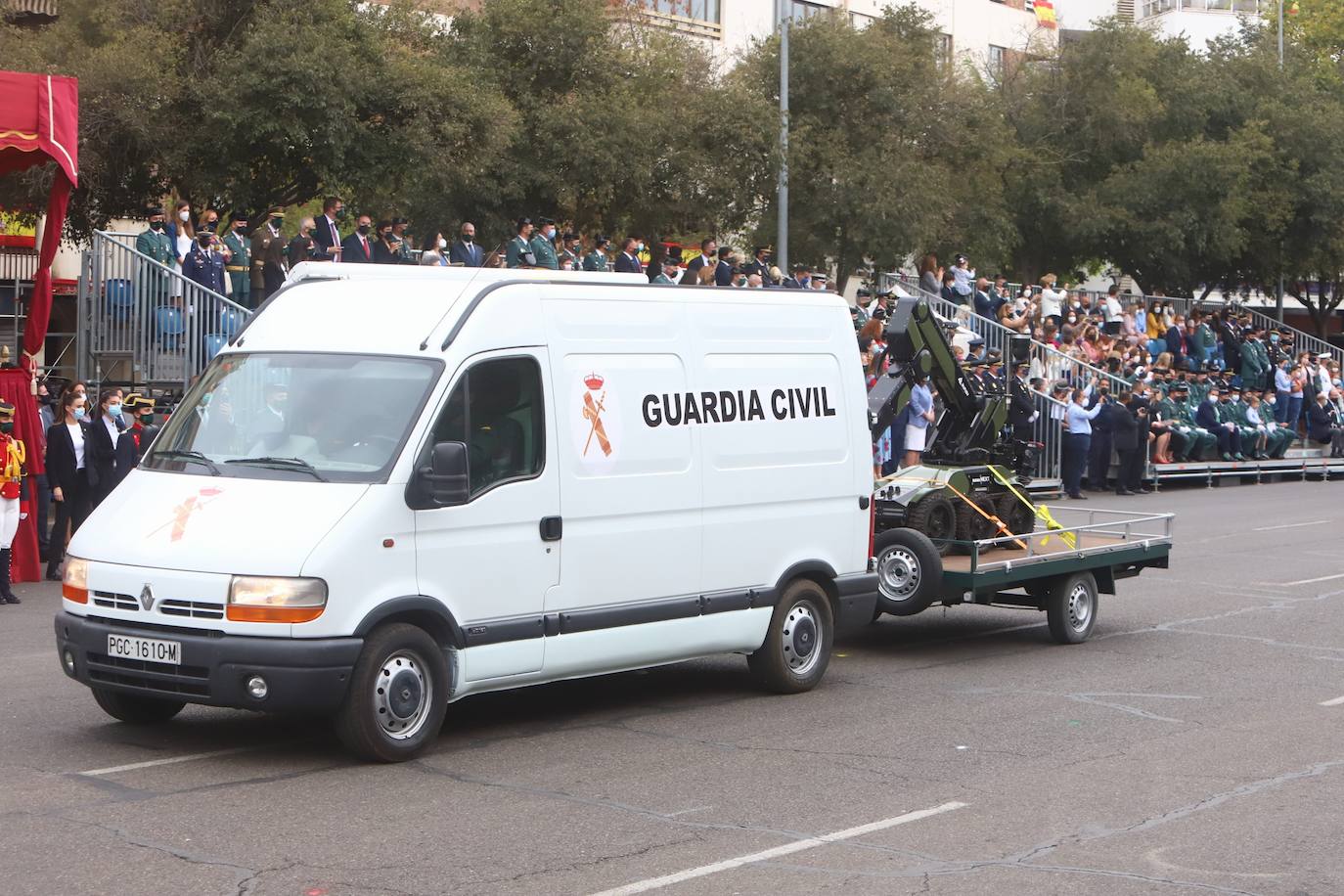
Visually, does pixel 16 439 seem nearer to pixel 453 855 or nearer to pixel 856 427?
pixel 856 427

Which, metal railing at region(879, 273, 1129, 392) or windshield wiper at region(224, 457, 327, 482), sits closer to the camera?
windshield wiper at region(224, 457, 327, 482)

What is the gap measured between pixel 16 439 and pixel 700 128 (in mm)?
17097

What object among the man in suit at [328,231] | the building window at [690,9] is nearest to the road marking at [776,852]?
the man in suit at [328,231]

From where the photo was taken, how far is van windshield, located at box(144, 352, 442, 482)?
8758 mm

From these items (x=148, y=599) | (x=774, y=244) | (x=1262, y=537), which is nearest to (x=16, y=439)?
(x=148, y=599)

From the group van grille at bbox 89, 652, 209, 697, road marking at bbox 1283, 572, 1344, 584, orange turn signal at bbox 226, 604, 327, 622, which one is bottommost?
road marking at bbox 1283, 572, 1344, 584

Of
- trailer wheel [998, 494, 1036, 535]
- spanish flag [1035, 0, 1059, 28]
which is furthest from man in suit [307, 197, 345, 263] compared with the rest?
spanish flag [1035, 0, 1059, 28]

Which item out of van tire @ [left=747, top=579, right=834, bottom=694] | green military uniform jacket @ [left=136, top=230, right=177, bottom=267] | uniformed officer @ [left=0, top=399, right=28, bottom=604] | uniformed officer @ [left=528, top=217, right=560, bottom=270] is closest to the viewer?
van tire @ [left=747, top=579, right=834, bottom=694]

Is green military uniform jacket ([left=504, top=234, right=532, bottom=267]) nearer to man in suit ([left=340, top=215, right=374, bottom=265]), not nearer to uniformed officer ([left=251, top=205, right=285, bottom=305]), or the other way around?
man in suit ([left=340, top=215, right=374, bottom=265])

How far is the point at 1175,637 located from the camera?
549 inches

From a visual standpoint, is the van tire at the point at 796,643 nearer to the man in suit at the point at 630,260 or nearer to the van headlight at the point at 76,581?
the van headlight at the point at 76,581

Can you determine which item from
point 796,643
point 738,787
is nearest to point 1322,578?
point 796,643

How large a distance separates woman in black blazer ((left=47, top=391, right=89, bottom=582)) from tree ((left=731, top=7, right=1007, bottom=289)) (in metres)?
17.1

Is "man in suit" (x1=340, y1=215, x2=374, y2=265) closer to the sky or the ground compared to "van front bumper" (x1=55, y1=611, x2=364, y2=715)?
closer to the sky
